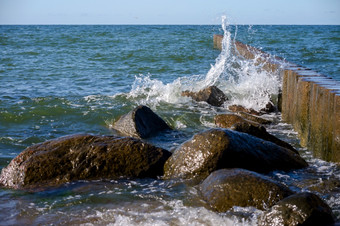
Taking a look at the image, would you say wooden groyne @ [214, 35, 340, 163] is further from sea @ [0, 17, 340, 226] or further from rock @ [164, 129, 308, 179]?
rock @ [164, 129, 308, 179]

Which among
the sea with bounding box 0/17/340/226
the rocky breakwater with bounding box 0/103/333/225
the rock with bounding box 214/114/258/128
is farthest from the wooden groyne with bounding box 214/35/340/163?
the rock with bounding box 214/114/258/128

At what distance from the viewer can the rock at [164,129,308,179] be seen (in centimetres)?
534

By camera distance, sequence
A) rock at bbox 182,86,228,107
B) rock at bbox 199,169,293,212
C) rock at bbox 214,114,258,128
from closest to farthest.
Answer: rock at bbox 199,169,293,212
rock at bbox 214,114,258,128
rock at bbox 182,86,228,107

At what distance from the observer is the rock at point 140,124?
7609 mm

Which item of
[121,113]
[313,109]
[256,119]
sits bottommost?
[121,113]

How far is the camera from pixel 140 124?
25.3 feet

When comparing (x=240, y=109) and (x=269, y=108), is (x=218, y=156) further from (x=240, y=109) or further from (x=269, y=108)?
(x=269, y=108)

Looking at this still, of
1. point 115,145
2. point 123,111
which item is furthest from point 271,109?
point 115,145

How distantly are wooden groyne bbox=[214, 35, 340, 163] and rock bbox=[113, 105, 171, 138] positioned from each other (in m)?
2.36

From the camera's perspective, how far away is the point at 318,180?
548 cm

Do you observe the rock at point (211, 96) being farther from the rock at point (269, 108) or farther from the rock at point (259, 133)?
the rock at point (259, 133)

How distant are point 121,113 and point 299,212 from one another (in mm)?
6291

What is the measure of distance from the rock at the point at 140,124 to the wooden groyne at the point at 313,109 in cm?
236

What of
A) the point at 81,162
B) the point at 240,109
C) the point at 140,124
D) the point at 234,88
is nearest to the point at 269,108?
the point at 240,109
